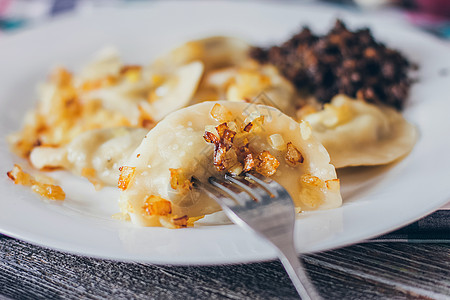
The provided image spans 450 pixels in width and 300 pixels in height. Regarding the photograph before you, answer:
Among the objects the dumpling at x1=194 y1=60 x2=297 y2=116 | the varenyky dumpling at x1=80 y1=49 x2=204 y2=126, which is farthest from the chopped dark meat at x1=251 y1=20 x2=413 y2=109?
the varenyky dumpling at x1=80 y1=49 x2=204 y2=126

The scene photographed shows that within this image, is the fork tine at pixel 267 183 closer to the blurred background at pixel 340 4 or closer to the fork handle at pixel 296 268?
the fork handle at pixel 296 268

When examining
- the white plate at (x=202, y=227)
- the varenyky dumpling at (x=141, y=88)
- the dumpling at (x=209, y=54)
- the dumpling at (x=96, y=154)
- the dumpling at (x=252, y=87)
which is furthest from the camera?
the dumpling at (x=209, y=54)

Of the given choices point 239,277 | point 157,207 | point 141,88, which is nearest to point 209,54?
point 141,88

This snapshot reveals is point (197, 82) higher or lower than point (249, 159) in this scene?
higher

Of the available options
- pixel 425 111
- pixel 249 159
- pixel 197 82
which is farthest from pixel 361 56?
pixel 249 159

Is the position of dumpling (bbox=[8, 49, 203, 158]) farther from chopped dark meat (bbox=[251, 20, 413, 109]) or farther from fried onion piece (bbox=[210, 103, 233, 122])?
fried onion piece (bbox=[210, 103, 233, 122])

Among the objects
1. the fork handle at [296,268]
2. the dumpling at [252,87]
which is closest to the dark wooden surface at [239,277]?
the fork handle at [296,268]

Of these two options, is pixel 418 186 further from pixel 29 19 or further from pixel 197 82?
pixel 29 19
